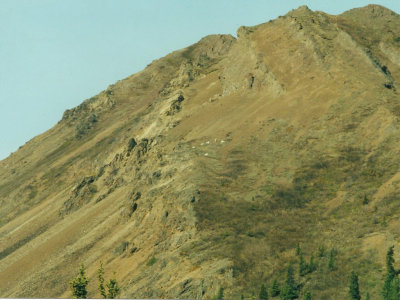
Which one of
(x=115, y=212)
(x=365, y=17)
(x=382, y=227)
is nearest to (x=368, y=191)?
(x=382, y=227)

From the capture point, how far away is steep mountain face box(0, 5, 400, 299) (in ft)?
256

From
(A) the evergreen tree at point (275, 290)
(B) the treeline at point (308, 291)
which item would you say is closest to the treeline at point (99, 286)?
(B) the treeline at point (308, 291)

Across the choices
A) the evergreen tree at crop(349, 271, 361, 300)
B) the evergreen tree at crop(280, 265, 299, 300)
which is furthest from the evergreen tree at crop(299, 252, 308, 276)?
the evergreen tree at crop(349, 271, 361, 300)

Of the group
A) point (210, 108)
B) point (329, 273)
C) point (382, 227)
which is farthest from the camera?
point (210, 108)

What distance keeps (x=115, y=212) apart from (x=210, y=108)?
27.8m

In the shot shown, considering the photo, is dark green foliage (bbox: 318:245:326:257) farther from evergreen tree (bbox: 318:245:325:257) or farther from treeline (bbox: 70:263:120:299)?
treeline (bbox: 70:263:120:299)

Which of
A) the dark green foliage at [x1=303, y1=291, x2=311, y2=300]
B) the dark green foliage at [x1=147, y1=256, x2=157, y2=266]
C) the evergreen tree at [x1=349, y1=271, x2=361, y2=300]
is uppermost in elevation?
the dark green foliage at [x1=147, y1=256, x2=157, y2=266]

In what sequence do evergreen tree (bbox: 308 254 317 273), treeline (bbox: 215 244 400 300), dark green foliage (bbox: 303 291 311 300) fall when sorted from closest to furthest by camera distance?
treeline (bbox: 215 244 400 300), dark green foliage (bbox: 303 291 311 300), evergreen tree (bbox: 308 254 317 273)

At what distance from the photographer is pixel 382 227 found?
7706 centimetres

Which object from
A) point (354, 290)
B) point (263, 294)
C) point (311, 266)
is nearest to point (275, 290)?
point (263, 294)

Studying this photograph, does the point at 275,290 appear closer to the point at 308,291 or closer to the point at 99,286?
the point at 308,291

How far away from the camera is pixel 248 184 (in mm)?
94188

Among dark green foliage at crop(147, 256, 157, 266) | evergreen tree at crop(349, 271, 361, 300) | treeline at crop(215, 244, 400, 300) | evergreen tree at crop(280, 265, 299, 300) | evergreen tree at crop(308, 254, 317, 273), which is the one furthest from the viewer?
dark green foliage at crop(147, 256, 157, 266)

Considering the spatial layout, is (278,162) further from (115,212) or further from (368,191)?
(115,212)
